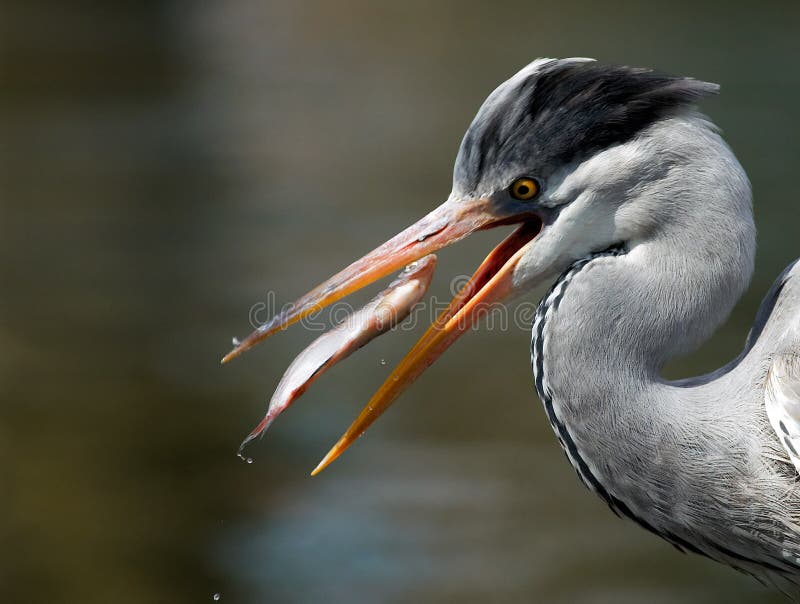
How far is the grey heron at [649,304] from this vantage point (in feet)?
7.98

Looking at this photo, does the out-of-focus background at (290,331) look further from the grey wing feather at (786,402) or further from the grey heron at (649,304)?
the grey wing feather at (786,402)

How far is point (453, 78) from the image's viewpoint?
10.9 metres

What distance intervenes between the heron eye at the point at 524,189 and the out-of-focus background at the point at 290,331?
5.97 ft

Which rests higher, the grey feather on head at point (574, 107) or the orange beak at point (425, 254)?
the grey feather on head at point (574, 107)

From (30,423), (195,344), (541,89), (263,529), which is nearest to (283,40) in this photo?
(195,344)

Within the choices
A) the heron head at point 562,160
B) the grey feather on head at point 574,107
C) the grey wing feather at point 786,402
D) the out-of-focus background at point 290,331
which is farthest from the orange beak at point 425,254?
the out-of-focus background at point 290,331

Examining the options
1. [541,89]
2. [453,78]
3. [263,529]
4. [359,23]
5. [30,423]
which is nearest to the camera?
[541,89]

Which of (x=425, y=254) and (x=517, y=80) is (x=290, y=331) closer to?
(x=425, y=254)

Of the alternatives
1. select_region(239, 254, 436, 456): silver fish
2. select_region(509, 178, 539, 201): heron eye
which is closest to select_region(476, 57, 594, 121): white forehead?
select_region(509, 178, 539, 201): heron eye

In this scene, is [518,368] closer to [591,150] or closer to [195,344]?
[195,344]

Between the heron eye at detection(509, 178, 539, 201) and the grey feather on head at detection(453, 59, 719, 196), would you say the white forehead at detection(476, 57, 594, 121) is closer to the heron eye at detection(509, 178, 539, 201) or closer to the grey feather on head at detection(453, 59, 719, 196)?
the grey feather on head at detection(453, 59, 719, 196)

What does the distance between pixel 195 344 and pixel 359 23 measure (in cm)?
799

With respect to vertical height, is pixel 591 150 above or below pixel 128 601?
above

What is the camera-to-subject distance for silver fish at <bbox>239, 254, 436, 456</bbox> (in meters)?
2.63
